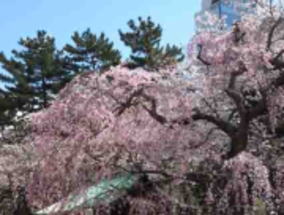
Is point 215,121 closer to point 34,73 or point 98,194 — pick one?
point 98,194

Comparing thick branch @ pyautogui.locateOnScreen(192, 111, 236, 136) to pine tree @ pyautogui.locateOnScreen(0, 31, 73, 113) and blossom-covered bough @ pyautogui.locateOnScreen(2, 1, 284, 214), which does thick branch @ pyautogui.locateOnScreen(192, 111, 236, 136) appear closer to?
blossom-covered bough @ pyautogui.locateOnScreen(2, 1, 284, 214)

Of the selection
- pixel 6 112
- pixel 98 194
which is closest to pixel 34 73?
pixel 6 112

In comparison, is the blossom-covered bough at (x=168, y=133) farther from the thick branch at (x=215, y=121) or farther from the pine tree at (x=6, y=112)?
the pine tree at (x=6, y=112)

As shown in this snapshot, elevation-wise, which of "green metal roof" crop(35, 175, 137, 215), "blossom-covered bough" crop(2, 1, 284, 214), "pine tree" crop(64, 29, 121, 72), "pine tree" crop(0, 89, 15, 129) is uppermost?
"pine tree" crop(64, 29, 121, 72)

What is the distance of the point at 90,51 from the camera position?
21.7 m

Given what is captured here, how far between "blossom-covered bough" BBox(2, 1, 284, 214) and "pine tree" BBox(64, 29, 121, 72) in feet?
46.0

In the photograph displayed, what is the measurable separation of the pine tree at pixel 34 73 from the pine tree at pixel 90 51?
48 centimetres

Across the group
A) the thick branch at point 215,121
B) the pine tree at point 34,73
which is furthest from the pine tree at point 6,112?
the thick branch at point 215,121

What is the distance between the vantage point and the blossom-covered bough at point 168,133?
6520mm

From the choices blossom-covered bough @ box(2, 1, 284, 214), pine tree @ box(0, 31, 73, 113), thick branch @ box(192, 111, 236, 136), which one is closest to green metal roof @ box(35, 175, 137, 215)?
blossom-covered bough @ box(2, 1, 284, 214)

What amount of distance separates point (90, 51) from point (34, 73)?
2182 mm

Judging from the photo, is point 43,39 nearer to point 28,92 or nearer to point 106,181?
point 28,92

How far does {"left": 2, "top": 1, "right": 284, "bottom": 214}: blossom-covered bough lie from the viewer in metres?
6.52

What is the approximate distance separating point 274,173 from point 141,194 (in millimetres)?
1670
